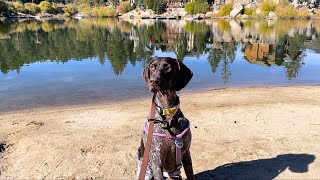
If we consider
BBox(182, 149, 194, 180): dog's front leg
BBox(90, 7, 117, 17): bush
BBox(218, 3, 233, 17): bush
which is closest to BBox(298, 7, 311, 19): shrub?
BBox(218, 3, 233, 17): bush

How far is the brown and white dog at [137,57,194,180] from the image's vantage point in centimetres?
550

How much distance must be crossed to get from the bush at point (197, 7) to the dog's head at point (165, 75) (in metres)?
174

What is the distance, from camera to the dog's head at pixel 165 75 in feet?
17.5

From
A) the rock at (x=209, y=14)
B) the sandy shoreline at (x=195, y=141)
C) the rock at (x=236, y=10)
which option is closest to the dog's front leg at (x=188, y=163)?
the sandy shoreline at (x=195, y=141)

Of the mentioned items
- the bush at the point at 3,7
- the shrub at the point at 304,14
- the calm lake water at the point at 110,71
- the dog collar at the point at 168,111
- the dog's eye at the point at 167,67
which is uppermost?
the bush at the point at 3,7

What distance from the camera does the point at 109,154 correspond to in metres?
9.27

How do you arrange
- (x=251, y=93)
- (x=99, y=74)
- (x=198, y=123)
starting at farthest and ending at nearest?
(x=99, y=74)
(x=251, y=93)
(x=198, y=123)

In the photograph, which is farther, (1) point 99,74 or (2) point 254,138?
(1) point 99,74

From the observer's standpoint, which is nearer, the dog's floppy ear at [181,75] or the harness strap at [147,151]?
the harness strap at [147,151]

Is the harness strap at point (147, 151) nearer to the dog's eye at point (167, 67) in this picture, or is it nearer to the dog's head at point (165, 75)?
the dog's head at point (165, 75)

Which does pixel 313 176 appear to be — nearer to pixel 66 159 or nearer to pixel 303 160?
pixel 303 160

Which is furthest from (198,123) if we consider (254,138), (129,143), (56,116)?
(56,116)

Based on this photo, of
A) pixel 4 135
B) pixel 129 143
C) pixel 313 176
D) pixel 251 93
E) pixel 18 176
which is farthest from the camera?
A: pixel 251 93

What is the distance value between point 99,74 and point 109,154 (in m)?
19.9
